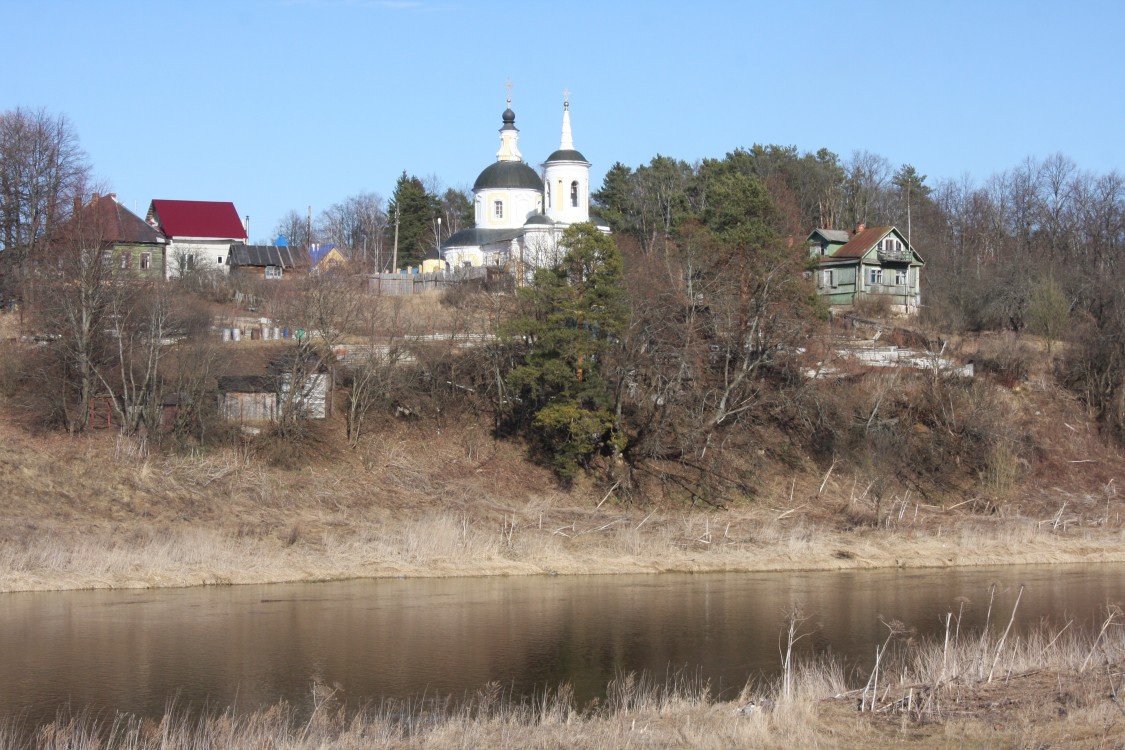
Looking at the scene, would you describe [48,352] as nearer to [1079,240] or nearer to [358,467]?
[358,467]

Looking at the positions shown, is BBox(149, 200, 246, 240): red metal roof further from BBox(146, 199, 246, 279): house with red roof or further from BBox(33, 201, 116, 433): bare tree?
BBox(33, 201, 116, 433): bare tree

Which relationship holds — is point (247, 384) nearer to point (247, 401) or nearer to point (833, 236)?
point (247, 401)

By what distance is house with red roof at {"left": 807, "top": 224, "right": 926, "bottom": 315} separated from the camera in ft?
210

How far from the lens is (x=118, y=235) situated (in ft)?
219

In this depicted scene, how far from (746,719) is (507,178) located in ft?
209

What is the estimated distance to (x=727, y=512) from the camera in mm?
37469

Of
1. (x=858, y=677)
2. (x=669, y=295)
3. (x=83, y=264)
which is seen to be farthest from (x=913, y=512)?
(x=83, y=264)

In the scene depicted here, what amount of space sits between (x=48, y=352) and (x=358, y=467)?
11.0 metres

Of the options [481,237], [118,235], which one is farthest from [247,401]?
[481,237]

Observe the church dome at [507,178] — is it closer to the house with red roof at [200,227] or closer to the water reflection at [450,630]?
the house with red roof at [200,227]

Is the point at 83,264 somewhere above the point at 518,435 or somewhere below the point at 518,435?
above

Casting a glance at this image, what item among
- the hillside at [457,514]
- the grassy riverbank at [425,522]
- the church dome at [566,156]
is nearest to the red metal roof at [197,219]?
the church dome at [566,156]

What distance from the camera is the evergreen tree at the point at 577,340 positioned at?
126 feet

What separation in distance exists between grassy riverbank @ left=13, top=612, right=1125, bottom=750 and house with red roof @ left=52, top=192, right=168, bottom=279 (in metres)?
26.5
